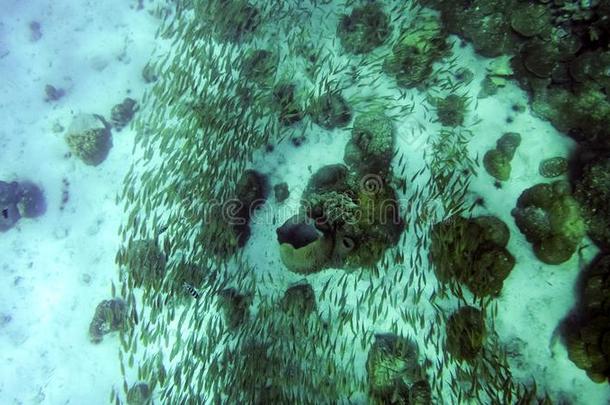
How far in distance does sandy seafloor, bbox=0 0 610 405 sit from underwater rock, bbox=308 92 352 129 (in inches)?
12.7

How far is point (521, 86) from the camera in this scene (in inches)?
322

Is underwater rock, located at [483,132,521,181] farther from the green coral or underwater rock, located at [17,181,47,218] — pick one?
underwater rock, located at [17,181,47,218]

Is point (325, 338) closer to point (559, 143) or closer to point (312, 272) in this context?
point (312, 272)

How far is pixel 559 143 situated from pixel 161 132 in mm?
9734

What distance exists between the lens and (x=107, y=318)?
10.9 metres

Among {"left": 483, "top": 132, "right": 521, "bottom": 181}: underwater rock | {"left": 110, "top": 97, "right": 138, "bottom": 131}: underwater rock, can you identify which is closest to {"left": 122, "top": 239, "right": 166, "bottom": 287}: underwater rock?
{"left": 110, "top": 97, "right": 138, "bottom": 131}: underwater rock

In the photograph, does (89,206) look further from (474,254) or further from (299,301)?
(474,254)

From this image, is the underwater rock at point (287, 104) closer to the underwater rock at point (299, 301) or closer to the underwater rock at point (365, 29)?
the underwater rock at point (365, 29)

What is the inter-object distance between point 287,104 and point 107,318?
26.2 ft

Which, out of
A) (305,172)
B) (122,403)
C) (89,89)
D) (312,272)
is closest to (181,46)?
(89,89)

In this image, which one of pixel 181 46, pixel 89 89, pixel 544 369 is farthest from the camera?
pixel 89 89

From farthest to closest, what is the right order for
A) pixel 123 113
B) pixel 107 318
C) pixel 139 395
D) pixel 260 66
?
1. pixel 123 113
2. pixel 107 318
3. pixel 260 66
4. pixel 139 395

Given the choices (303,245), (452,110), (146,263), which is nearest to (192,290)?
(146,263)

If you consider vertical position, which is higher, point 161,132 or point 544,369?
point 161,132
